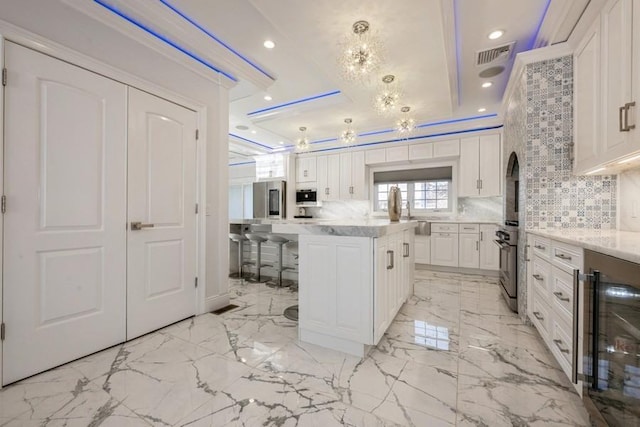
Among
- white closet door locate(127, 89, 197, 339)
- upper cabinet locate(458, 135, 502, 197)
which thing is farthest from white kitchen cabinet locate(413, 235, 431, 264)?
white closet door locate(127, 89, 197, 339)

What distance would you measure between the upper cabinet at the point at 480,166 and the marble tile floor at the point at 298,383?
2989 millimetres

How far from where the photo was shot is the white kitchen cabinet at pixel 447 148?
4.98m

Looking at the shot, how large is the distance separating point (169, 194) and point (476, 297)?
376 cm

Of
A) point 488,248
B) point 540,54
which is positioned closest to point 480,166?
point 488,248

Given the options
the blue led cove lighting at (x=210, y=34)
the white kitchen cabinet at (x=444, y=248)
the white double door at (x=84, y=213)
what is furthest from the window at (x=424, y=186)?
the white double door at (x=84, y=213)

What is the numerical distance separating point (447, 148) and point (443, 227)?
1.53 meters

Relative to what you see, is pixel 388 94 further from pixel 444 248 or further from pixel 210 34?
pixel 444 248

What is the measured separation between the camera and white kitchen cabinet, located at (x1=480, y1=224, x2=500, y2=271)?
4453 millimetres

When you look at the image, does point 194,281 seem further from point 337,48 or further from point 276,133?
point 276,133

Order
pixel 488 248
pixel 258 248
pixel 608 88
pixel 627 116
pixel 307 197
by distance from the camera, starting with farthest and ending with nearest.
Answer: pixel 307 197, pixel 488 248, pixel 258 248, pixel 608 88, pixel 627 116

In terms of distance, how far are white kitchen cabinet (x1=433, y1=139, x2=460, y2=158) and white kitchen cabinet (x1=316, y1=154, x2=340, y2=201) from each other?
2.11m

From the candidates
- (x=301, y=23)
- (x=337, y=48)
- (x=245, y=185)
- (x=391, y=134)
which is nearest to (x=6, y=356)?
(x=301, y=23)

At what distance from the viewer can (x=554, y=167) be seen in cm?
243

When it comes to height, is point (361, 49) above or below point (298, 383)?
above
